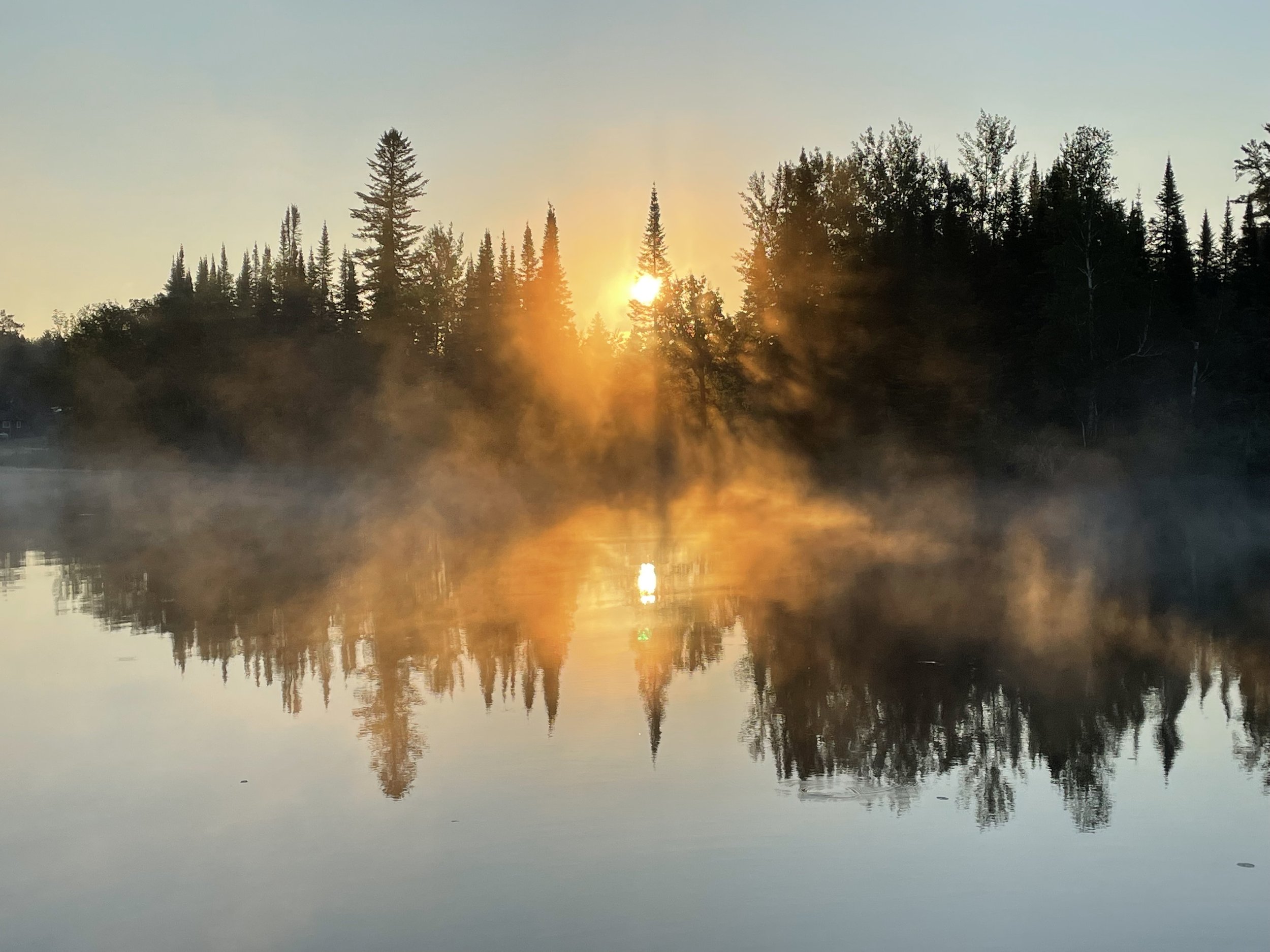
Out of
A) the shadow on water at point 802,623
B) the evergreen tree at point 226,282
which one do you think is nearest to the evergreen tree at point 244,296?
the evergreen tree at point 226,282

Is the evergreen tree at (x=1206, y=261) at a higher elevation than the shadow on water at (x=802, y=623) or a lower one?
higher

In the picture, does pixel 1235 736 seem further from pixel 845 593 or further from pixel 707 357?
pixel 707 357

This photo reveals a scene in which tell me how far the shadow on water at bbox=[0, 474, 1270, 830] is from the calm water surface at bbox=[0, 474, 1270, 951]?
A: 0.08 metres

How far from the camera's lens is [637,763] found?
934 cm

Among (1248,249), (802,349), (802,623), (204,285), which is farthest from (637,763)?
(204,285)

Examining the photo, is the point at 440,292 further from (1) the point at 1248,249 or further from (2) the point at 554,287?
(1) the point at 1248,249

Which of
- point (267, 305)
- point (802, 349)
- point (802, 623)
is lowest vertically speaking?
point (802, 623)

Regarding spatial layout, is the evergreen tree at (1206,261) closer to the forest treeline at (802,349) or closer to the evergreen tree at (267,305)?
the forest treeline at (802,349)

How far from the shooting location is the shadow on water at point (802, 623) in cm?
990

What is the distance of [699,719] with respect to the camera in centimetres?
1080

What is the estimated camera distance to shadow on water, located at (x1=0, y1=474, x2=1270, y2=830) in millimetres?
9898

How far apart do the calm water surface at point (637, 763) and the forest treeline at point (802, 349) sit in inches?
1161

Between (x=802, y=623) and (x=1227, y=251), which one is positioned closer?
(x=802, y=623)

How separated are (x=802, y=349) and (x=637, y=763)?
4618 centimetres
